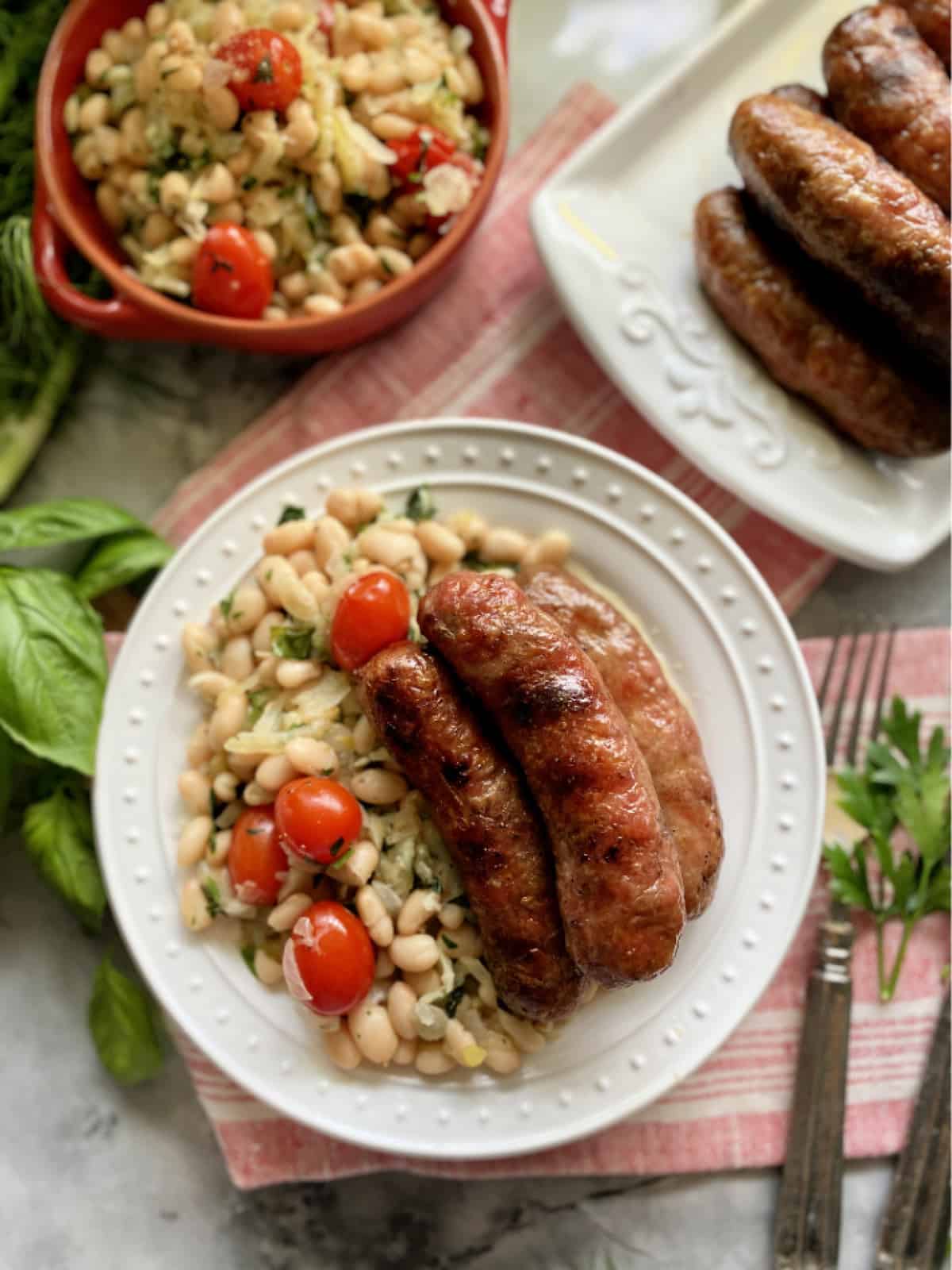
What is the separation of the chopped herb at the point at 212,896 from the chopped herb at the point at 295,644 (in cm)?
45

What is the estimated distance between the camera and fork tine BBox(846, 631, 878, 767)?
7.66 ft

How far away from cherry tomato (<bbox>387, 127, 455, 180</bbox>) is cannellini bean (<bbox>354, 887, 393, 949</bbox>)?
138 cm

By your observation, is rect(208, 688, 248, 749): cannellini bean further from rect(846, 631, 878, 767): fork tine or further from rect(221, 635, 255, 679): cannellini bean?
rect(846, 631, 878, 767): fork tine

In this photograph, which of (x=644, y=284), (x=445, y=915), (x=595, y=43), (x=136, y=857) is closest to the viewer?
(x=445, y=915)

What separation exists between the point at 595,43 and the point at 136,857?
204 cm

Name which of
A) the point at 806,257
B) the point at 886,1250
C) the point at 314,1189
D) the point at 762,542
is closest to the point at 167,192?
the point at 806,257

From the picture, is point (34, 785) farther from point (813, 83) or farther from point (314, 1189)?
point (813, 83)

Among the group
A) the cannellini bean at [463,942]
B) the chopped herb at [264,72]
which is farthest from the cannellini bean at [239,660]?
the chopped herb at [264,72]

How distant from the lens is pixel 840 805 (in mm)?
2281

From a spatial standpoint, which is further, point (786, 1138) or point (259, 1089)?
point (786, 1138)

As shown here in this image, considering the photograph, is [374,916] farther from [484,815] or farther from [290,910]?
[484,815]

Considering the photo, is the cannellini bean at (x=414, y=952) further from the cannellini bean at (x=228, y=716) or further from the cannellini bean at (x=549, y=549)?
the cannellini bean at (x=549, y=549)

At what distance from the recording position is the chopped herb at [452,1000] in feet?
6.80

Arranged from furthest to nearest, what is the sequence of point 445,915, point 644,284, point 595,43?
point 595,43
point 644,284
point 445,915
